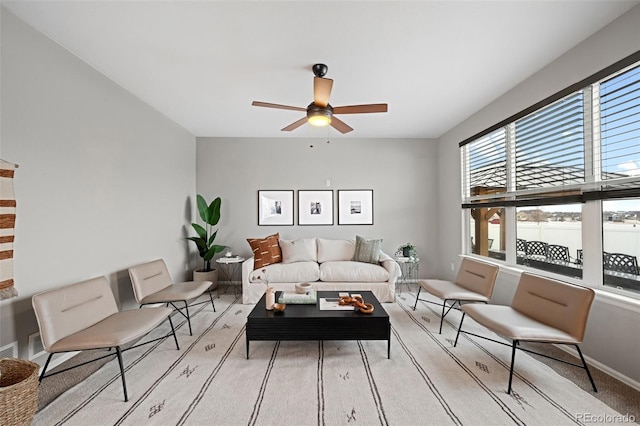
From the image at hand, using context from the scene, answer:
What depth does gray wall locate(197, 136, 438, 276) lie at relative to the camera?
195 inches

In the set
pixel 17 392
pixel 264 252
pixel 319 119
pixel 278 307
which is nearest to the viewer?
pixel 17 392

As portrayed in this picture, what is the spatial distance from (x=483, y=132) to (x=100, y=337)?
465 cm

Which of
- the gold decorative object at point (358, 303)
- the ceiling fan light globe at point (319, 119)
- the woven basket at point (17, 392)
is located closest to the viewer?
the woven basket at point (17, 392)

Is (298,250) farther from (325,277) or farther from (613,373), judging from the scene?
(613,373)

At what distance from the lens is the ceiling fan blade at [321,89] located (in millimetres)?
2211

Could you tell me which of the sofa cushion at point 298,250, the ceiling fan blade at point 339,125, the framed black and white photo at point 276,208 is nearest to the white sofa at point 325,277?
the sofa cushion at point 298,250

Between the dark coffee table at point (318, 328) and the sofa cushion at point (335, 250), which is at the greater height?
the sofa cushion at point (335, 250)

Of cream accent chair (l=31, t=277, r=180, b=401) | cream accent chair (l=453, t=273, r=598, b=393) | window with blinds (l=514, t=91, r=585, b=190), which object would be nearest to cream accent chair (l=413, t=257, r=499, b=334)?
cream accent chair (l=453, t=273, r=598, b=393)

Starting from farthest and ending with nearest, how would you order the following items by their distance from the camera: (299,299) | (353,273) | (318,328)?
1. (353,273)
2. (299,299)
3. (318,328)
